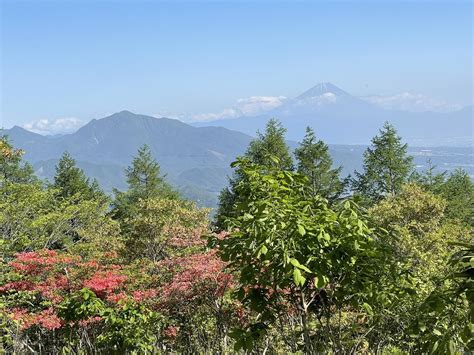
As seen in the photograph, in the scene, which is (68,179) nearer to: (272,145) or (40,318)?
(272,145)

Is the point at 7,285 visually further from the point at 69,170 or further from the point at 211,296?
the point at 69,170

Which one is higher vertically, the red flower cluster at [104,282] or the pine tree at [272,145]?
the pine tree at [272,145]

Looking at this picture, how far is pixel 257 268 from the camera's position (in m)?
3.55

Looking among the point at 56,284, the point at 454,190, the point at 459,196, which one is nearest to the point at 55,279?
the point at 56,284

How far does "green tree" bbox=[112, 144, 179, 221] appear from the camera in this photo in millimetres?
40062

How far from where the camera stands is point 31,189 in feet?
63.1

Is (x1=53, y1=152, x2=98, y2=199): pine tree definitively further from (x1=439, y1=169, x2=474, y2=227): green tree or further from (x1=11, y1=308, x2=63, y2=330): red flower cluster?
(x1=439, y1=169, x2=474, y2=227): green tree

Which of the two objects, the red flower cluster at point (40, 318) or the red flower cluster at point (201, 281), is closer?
the red flower cluster at point (201, 281)

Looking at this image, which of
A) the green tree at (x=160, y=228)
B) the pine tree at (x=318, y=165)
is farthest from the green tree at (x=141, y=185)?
the green tree at (x=160, y=228)

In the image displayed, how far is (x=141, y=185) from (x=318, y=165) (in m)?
17.2

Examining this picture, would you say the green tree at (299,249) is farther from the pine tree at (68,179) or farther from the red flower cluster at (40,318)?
the pine tree at (68,179)

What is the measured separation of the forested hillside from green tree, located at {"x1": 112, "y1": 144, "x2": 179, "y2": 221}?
0.41m

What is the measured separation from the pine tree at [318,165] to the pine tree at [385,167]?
2936 millimetres

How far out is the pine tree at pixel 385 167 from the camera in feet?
122
